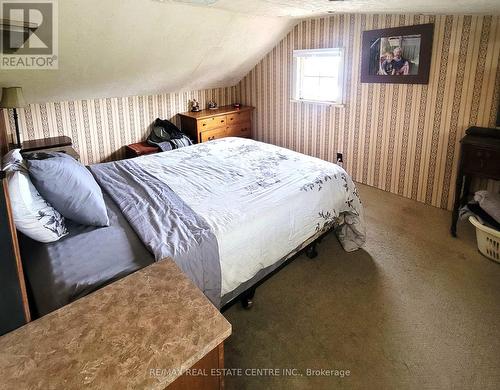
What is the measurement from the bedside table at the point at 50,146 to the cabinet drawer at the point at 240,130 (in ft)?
6.94

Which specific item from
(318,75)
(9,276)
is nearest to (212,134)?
(318,75)

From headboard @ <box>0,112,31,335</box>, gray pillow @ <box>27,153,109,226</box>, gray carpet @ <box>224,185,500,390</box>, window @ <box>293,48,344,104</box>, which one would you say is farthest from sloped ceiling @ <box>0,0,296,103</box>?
gray carpet @ <box>224,185,500,390</box>

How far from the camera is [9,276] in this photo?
1.00 meters

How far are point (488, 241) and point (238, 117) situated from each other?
3.44 meters

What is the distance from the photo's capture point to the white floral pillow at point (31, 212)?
4.87 feet

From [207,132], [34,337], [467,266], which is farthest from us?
[207,132]

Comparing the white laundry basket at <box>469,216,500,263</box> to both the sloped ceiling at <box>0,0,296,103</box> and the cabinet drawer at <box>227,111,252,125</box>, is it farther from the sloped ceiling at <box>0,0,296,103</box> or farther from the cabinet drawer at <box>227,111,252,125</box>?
the cabinet drawer at <box>227,111,252,125</box>

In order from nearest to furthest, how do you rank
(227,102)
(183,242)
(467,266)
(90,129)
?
1. (183,242)
2. (467,266)
3. (90,129)
4. (227,102)

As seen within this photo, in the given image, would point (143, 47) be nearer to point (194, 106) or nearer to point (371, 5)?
point (194, 106)

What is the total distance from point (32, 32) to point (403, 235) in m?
3.28

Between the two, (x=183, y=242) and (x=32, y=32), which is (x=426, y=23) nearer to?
(x=183, y=242)

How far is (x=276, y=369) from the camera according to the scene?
5.74 ft

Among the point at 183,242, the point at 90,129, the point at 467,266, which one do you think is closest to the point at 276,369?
the point at 183,242

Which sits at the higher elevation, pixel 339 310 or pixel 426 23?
pixel 426 23
